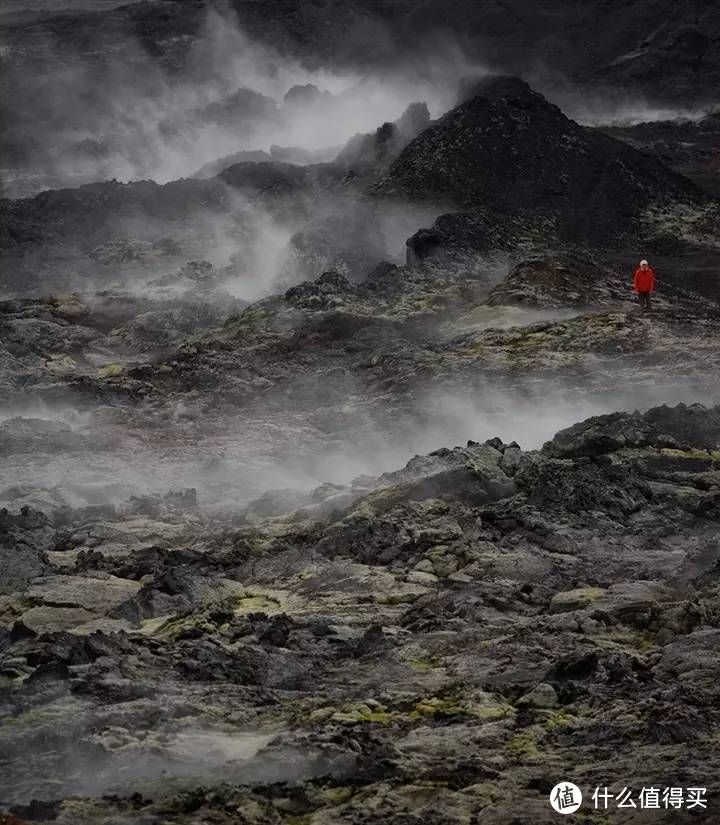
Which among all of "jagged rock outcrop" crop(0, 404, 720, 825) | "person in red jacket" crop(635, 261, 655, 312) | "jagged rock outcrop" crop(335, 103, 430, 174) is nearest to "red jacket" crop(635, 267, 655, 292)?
"person in red jacket" crop(635, 261, 655, 312)

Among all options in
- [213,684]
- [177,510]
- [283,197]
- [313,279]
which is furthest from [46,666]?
[283,197]

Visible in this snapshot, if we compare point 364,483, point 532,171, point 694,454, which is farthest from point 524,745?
point 532,171

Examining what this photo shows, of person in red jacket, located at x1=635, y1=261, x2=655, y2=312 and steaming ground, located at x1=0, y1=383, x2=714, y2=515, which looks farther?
person in red jacket, located at x1=635, y1=261, x2=655, y2=312

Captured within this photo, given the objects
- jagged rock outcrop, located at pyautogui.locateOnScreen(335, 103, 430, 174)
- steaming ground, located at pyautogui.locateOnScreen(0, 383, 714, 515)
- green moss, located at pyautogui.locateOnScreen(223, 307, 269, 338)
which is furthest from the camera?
jagged rock outcrop, located at pyautogui.locateOnScreen(335, 103, 430, 174)

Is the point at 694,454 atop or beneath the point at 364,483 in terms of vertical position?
beneath

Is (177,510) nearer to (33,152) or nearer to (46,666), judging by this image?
(46,666)

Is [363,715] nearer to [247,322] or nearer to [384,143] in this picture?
[247,322]

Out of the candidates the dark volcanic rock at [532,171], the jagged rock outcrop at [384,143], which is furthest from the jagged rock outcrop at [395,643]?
the jagged rock outcrop at [384,143]

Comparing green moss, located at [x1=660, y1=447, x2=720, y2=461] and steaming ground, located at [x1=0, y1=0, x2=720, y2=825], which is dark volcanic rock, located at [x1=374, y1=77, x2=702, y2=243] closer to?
steaming ground, located at [x1=0, y1=0, x2=720, y2=825]

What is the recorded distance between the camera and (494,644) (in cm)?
856

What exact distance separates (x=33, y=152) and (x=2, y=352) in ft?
90.3

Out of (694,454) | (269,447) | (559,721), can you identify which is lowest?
(559,721)

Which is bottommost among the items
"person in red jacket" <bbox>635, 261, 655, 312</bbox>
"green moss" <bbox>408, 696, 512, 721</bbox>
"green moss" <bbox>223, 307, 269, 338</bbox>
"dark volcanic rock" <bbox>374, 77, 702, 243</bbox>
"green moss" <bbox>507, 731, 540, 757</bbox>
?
"green moss" <bbox>507, 731, 540, 757</bbox>

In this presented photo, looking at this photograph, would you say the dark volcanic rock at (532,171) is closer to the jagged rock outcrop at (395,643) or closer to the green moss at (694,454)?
the green moss at (694,454)
